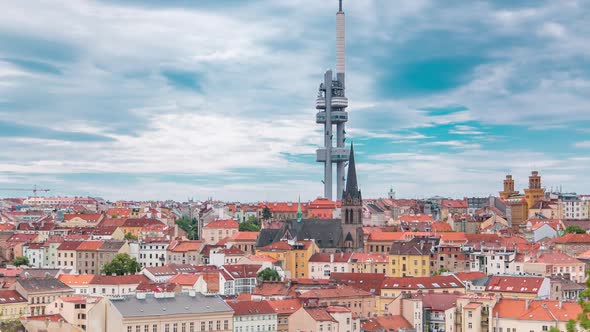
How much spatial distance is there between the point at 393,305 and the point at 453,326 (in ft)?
21.2

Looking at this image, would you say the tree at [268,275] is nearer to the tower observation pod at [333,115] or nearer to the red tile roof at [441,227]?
the red tile roof at [441,227]

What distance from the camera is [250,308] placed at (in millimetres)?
71188

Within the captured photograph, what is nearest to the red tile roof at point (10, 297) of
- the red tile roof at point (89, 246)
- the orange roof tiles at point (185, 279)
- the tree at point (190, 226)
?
the orange roof tiles at point (185, 279)

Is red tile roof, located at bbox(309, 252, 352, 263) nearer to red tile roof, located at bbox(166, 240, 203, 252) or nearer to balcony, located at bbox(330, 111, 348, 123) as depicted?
red tile roof, located at bbox(166, 240, 203, 252)

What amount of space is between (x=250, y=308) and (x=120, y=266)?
42.0m

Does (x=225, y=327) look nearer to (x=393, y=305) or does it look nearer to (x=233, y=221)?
(x=393, y=305)

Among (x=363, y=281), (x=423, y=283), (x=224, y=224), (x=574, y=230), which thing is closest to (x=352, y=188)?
(x=224, y=224)

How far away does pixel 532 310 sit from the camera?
67.6 m

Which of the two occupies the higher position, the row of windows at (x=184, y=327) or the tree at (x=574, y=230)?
the tree at (x=574, y=230)

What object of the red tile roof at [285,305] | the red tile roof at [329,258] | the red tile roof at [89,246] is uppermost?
the red tile roof at [89,246]

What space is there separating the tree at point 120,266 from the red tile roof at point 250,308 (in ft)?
129

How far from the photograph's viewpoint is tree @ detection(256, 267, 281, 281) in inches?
3932

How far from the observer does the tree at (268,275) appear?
328 ft

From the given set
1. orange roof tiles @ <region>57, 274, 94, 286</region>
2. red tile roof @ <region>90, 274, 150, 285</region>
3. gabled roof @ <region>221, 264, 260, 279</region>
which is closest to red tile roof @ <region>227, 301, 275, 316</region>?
red tile roof @ <region>90, 274, 150, 285</region>
